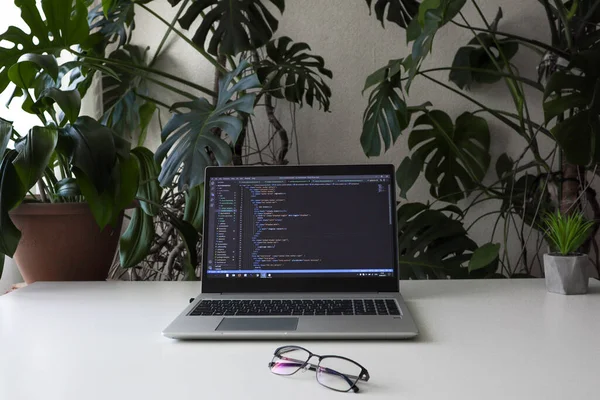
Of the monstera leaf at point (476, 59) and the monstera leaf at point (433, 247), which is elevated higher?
the monstera leaf at point (476, 59)

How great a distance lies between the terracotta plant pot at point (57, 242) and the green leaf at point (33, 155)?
212mm

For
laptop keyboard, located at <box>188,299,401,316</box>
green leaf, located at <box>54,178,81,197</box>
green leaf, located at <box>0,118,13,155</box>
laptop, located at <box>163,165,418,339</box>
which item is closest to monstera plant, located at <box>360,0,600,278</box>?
laptop, located at <box>163,165,418,339</box>

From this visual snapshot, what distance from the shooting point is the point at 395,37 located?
2.08 meters

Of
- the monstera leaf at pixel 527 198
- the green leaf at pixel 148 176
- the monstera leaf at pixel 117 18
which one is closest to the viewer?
the green leaf at pixel 148 176

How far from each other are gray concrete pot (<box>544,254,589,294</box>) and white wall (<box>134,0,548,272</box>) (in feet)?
3.13

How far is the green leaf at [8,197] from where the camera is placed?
4.15ft

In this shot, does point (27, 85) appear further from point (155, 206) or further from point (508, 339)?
point (508, 339)

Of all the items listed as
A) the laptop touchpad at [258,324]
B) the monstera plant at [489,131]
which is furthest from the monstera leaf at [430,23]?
the laptop touchpad at [258,324]

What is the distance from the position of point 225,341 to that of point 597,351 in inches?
19.5

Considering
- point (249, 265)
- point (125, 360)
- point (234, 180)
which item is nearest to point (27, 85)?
point (234, 180)

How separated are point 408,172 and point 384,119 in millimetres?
315

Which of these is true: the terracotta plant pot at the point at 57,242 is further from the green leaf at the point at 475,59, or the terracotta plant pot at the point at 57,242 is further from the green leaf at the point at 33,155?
the green leaf at the point at 475,59

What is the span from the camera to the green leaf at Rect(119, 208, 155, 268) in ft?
5.05

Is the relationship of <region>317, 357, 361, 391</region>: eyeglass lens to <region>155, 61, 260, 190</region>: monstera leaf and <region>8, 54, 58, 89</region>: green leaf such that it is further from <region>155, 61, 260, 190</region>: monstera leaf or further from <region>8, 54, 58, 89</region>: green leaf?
<region>8, 54, 58, 89</region>: green leaf
